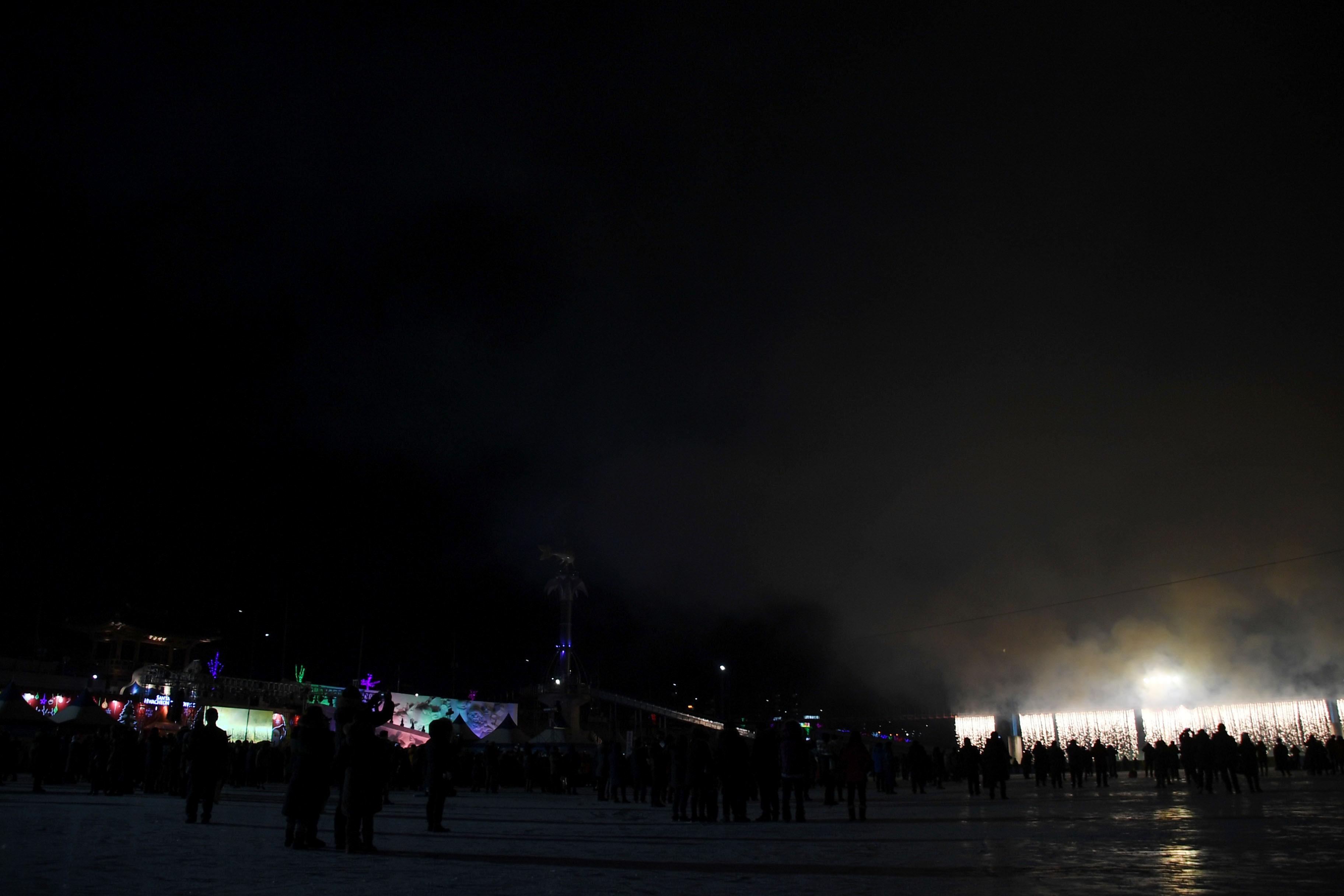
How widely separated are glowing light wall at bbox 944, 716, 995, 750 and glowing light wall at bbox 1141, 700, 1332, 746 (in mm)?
8130

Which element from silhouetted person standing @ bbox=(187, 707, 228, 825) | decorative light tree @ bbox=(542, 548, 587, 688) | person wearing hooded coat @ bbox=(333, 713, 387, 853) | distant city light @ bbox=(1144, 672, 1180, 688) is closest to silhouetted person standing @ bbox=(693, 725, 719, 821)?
person wearing hooded coat @ bbox=(333, 713, 387, 853)

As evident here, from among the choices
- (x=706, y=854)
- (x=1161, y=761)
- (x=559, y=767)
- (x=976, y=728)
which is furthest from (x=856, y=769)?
(x=976, y=728)

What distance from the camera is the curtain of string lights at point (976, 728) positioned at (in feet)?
140

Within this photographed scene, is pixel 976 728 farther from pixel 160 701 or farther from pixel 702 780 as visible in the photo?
pixel 160 701

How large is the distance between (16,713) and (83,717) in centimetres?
152

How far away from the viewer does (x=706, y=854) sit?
24.6ft

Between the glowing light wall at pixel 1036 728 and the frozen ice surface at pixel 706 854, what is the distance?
91.6 feet

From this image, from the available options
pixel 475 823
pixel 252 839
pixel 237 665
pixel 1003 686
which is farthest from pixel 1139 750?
pixel 237 665

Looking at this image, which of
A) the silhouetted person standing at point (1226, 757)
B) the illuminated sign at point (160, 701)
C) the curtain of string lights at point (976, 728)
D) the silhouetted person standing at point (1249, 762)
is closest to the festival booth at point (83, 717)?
the illuminated sign at point (160, 701)

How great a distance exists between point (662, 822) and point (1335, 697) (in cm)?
3129

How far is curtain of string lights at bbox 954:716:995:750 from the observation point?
140 ft

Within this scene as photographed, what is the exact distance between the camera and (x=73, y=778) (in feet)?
69.2

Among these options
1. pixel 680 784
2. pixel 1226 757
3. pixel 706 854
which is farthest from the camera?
pixel 1226 757

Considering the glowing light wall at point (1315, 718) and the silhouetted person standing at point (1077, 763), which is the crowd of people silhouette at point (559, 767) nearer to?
the silhouetted person standing at point (1077, 763)
